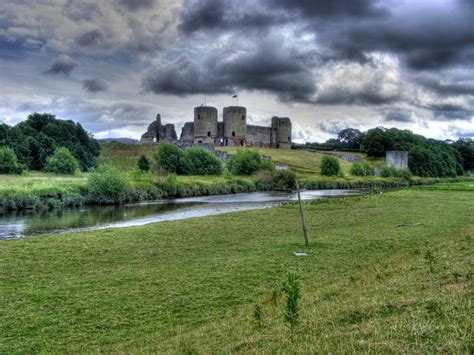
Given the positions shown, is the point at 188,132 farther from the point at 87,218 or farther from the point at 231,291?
the point at 231,291

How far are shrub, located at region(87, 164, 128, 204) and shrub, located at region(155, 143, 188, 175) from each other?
2146cm

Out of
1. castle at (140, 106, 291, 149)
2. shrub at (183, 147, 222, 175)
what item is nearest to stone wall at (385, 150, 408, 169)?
castle at (140, 106, 291, 149)

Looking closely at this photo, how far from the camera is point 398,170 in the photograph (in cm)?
7838

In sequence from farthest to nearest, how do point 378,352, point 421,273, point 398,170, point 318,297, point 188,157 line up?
point 398,170 < point 188,157 < point 421,273 < point 318,297 < point 378,352

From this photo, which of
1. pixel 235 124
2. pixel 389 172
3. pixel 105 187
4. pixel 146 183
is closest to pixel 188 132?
pixel 235 124

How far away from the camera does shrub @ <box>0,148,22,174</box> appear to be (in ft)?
154

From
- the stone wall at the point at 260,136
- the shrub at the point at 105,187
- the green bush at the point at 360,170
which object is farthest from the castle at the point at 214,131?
the shrub at the point at 105,187

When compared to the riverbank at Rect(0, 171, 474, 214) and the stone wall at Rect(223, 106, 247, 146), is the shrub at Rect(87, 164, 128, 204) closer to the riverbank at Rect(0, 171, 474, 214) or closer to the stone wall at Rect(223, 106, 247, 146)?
Result: the riverbank at Rect(0, 171, 474, 214)

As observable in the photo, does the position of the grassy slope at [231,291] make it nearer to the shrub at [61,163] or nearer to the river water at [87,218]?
the river water at [87,218]

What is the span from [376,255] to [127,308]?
7766 millimetres

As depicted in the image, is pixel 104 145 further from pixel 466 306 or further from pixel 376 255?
pixel 466 306

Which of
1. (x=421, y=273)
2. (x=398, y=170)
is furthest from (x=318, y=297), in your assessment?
(x=398, y=170)

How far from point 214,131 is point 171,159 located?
30.0 m

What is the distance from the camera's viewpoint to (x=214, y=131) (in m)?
87.4
